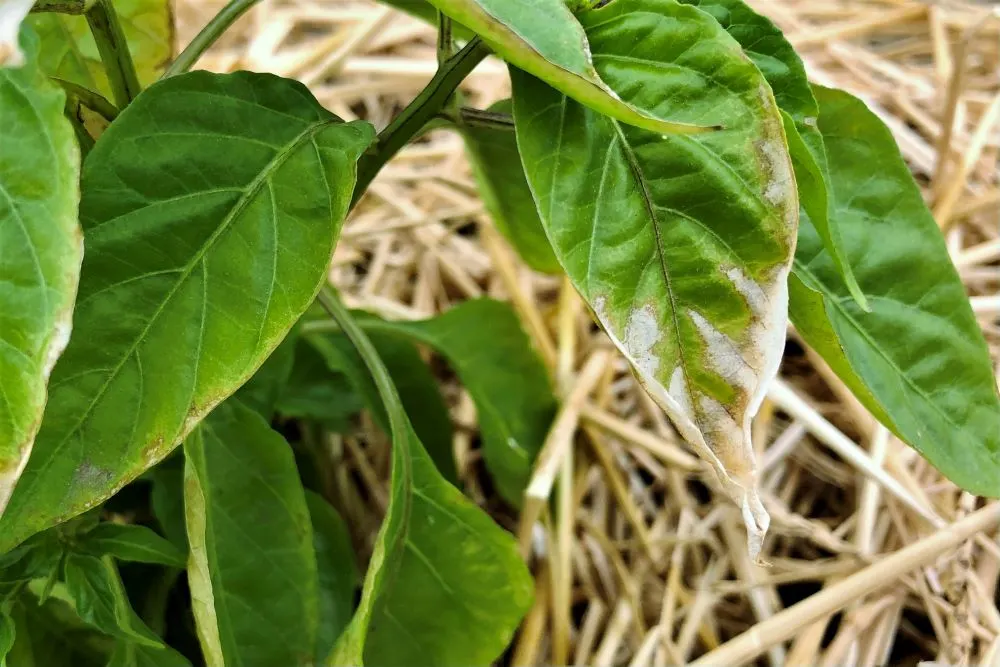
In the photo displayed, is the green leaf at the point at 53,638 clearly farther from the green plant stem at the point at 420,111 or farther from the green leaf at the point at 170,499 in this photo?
the green plant stem at the point at 420,111

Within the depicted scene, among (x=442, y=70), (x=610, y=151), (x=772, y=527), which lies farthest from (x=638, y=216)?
(x=772, y=527)

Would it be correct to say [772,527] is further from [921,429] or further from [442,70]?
[442,70]

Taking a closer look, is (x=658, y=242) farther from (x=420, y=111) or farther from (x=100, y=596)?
(x=100, y=596)

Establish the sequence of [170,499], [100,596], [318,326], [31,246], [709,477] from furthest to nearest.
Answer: [709,477] < [318,326] < [170,499] < [100,596] < [31,246]

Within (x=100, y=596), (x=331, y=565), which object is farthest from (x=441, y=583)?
(x=100, y=596)

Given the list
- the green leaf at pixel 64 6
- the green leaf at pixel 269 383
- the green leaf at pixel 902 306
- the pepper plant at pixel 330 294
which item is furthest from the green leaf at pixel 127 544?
the green leaf at pixel 902 306

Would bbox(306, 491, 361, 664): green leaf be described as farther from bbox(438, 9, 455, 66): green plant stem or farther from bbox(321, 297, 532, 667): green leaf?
bbox(438, 9, 455, 66): green plant stem

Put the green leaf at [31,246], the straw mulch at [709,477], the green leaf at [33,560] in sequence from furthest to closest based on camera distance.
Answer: the straw mulch at [709,477]
the green leaf at [33,560]
the green leaf at [31,246]
